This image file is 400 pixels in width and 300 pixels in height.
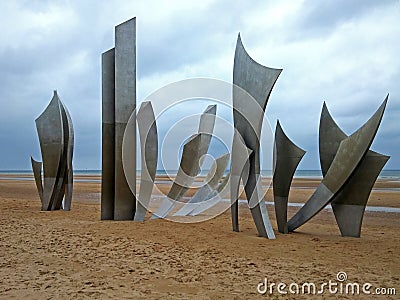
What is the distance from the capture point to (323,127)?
866 cm

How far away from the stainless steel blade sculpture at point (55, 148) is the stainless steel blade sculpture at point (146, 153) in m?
3.01

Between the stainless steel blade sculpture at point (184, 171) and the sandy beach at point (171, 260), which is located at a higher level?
the stainless steel blade sculpture at point (184, 171)

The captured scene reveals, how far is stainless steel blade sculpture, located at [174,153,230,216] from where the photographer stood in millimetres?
12648

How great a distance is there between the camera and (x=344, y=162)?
26.8 feet

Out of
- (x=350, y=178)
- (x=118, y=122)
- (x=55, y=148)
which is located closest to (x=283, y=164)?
(x=350, y=178)

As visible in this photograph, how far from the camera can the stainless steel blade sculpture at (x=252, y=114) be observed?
26.8 ft

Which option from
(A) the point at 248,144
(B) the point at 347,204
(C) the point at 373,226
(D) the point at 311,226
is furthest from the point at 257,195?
(C) the point at 373,226

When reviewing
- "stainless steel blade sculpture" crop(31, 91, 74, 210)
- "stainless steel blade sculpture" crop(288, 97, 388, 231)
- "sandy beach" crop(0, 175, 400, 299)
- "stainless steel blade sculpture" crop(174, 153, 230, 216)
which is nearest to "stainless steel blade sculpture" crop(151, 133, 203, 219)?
"stainless steel blade sculpture" crop(174, 153, 230, 216)

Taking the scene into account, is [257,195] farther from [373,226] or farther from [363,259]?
[373,226]

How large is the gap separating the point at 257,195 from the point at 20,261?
4.70 meters

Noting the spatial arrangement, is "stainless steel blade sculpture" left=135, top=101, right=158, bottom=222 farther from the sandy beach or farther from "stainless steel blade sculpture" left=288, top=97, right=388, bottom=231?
"stainless steel blade sculpture" left=288, top=97, right=388, bottom=231

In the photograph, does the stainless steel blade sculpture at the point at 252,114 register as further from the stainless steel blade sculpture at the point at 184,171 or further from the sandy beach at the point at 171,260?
the stainless steel blade sculpture at the point at 184,171

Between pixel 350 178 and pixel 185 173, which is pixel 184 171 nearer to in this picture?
pixel 185 173

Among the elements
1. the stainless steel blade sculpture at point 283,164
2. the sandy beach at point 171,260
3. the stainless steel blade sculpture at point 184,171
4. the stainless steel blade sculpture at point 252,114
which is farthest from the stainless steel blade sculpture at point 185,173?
the stainless steel blade sculpture at point 283,164
